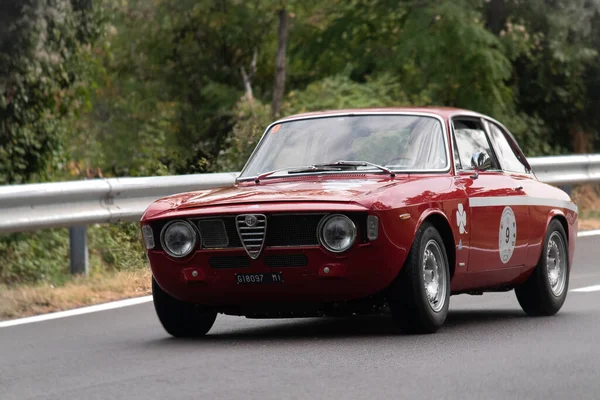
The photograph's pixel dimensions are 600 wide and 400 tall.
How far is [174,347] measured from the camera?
8.48 metres

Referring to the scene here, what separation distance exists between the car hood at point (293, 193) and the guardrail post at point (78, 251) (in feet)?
11.7

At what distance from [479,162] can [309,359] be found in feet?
8.37

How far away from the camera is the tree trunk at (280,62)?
29891 mm

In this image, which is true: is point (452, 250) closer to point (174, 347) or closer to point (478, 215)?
point (478, 215)

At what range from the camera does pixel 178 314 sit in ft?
29.4

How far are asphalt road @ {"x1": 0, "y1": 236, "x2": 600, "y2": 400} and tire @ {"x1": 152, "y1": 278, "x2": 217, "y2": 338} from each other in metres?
0.15

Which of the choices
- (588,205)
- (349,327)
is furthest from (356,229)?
(588,205)

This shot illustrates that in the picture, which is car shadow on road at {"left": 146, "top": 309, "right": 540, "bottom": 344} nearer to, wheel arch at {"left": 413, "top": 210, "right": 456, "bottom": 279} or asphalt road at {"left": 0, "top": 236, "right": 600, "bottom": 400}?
asphalt road at {"left": 0, "top": 236, "right": 600, "bottom": 400}

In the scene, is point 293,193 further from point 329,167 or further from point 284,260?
point 329,167

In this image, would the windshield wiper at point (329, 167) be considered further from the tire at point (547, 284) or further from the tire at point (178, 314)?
the tire at point (547, 284)

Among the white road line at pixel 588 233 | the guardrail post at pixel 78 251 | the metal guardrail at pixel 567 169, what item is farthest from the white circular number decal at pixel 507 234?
the metal guardrail at pixel 567 169

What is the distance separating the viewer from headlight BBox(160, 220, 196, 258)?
8.56m

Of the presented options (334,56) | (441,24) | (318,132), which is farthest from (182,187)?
(334,56)

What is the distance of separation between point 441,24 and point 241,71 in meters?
6.99
